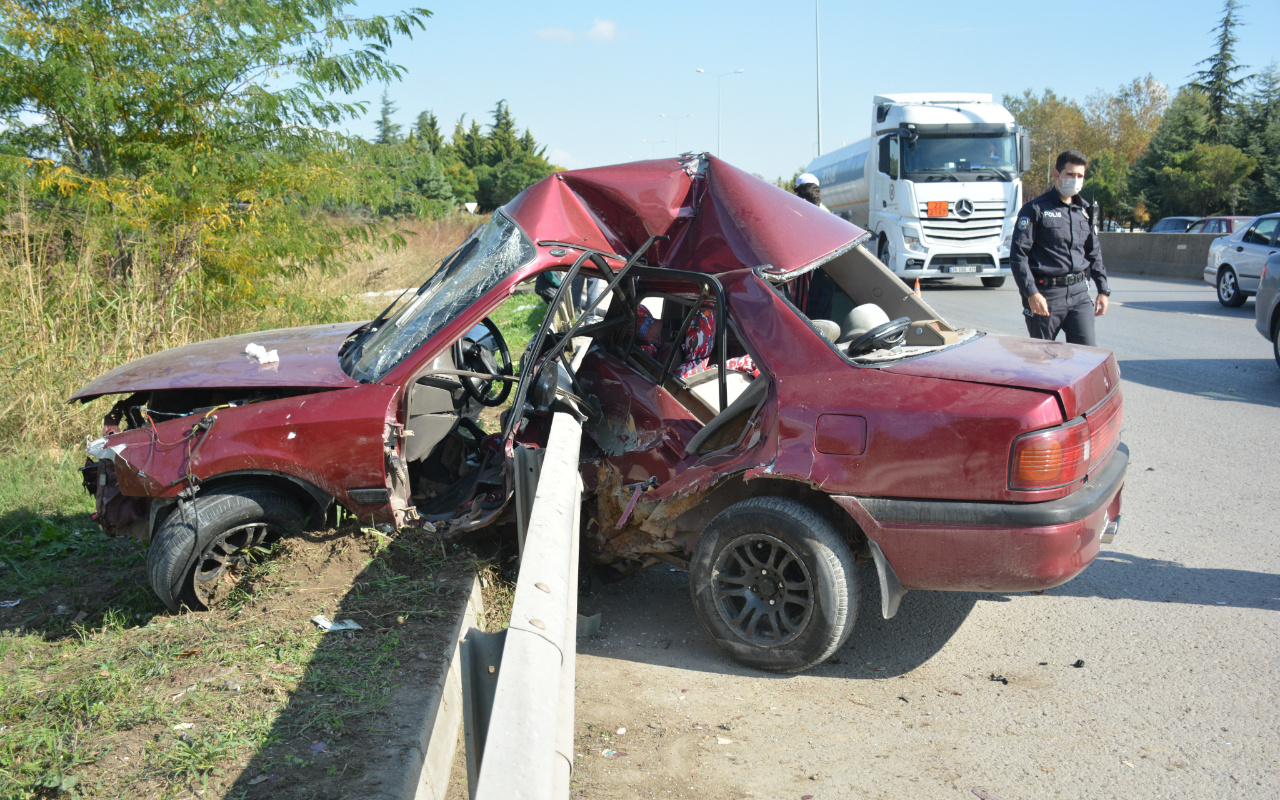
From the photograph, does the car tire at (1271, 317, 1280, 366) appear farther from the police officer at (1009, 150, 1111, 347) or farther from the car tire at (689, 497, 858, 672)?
the car tire at (689, 497, 858, 672)

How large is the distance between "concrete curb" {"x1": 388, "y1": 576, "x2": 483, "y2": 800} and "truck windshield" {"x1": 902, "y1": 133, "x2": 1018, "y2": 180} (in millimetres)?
16230

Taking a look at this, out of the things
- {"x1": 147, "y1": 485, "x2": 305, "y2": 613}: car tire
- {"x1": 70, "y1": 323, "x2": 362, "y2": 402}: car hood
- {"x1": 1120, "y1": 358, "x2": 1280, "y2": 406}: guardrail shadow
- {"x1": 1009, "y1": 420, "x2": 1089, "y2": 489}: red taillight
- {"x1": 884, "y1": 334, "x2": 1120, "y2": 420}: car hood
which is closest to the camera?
{"x1": 1009, "y1": 420, "x2": 1089, "y2": 489}: red taillight

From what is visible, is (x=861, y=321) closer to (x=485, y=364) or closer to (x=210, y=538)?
(x=485, y=364)

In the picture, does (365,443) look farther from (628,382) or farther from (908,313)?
(908,313)

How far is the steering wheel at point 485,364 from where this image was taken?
5.17 meters

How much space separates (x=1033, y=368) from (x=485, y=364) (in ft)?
10.1

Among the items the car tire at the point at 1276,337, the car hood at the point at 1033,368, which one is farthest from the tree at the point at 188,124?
the car tire at the point at 1276,337

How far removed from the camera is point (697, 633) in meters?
4.11

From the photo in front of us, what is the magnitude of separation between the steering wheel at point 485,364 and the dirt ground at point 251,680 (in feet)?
3.79

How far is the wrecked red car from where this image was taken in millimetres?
3236

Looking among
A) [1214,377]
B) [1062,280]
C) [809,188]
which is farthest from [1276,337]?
[809,188]

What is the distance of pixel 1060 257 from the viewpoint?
20.1 ft

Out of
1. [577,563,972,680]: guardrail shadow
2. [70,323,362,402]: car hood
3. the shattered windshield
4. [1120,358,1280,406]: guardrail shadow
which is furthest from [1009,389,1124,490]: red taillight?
[1120,358,1280,406]: guardrail shadow

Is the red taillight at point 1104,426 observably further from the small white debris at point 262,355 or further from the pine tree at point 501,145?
the pine tree at point 501,145
